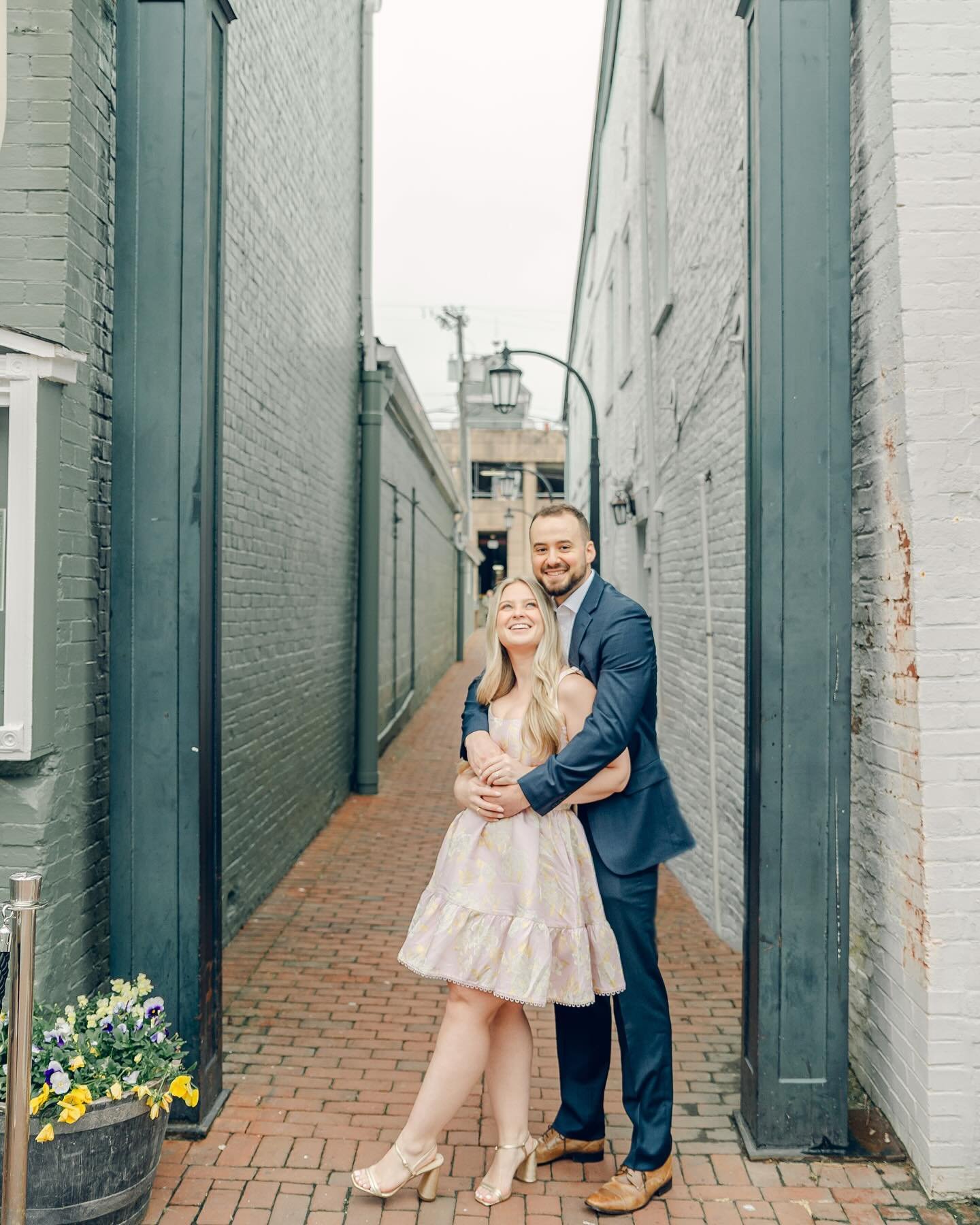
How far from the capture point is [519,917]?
3.17 metres

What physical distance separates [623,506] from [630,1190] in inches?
294

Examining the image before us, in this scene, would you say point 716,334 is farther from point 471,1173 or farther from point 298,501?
point 471,1173

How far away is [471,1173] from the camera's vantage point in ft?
11.2

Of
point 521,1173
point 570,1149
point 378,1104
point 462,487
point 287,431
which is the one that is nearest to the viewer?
point 521,1173

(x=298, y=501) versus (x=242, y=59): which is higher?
(x=242, y=59)

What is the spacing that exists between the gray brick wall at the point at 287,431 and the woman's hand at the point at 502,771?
112 inches

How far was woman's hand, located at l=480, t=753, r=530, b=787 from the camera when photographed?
3201 mm

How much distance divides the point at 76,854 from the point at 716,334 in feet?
13.9

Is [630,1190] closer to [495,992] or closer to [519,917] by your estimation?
[495,992]

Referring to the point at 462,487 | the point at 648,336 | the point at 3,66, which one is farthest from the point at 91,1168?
the point at 462,487

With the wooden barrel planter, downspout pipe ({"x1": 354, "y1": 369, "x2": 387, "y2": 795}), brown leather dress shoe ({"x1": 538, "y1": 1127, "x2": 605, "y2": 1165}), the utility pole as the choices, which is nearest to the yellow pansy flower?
the wooden barrel planter

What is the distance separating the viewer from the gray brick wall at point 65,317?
3381mm

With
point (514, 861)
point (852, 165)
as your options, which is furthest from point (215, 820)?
point (852, 165)

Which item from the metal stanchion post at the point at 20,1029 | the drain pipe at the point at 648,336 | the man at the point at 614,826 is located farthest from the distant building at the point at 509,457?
the metal stanchion post at the point at 20,1029
